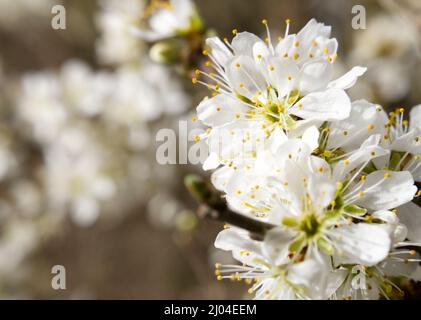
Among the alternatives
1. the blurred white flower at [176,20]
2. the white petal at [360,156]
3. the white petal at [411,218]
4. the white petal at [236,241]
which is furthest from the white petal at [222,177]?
the blurred white flower at [176,20]

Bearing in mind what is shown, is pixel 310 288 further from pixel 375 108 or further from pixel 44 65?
pixel 44 65

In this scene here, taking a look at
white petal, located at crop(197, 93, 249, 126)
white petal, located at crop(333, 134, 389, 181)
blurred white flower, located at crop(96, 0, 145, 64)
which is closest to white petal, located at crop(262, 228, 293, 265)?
white petal, located at crop(333, 134, 389, 181)

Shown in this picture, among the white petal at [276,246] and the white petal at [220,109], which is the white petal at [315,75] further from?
the white petal at [276,246]

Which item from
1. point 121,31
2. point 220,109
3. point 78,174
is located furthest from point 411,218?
point 78,174

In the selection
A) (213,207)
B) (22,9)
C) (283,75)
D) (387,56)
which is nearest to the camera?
(213,207)

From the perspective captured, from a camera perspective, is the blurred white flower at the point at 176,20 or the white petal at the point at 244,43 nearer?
the white petal at the point at 244,43

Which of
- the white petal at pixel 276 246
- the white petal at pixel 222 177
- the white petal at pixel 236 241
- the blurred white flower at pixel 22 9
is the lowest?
the white petal at pixel 276 246

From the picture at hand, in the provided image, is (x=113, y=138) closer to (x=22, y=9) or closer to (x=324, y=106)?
(x=22, y=9)
